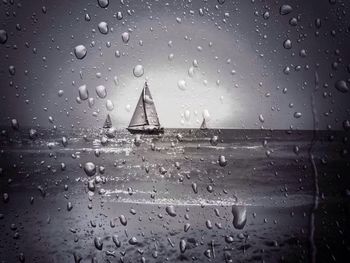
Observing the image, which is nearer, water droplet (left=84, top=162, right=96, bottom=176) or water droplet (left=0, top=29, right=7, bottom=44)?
water droplet (left=0, top=29, right=7, bottom=44)

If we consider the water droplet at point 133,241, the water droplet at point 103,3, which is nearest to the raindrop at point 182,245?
the water droplet at point 133,241

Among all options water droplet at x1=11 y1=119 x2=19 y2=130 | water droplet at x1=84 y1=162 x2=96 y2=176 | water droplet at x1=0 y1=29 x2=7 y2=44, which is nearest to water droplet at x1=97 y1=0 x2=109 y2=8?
water droplet at x1=0 y1=29 x2=7 y2=44

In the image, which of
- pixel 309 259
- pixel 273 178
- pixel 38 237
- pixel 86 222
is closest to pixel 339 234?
pixel 309 259

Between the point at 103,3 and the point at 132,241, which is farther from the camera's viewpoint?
the point at 132,241

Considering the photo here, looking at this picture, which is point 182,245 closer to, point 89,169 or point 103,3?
point 89,169

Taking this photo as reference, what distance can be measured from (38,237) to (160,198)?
2.38 metres

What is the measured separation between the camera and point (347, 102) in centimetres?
167

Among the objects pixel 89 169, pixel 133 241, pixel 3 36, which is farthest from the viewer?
pixel 133 241

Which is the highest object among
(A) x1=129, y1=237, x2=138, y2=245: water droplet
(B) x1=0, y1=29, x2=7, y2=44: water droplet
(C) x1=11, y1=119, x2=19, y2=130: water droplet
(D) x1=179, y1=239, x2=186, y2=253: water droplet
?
(B) x1=0, y1=29, x2=7, y2=44: water droplet

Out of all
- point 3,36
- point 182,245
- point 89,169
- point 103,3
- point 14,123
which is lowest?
point 182,245

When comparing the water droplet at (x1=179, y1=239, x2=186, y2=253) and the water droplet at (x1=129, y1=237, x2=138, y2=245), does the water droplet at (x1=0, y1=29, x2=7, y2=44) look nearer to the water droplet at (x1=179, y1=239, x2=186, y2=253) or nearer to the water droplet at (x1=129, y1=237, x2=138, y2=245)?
the water droplet at (x1=129, y1=237, x2=138, y2=245)

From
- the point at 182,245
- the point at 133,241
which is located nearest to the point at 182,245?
the point at 182,245

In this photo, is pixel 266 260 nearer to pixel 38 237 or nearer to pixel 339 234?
pixel 339 234

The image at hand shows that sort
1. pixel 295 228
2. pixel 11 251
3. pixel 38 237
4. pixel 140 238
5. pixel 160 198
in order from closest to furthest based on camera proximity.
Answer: pixel 11 251
pixel 38 237
pixel 140 238
pixel 295 228
pixel 160 198
